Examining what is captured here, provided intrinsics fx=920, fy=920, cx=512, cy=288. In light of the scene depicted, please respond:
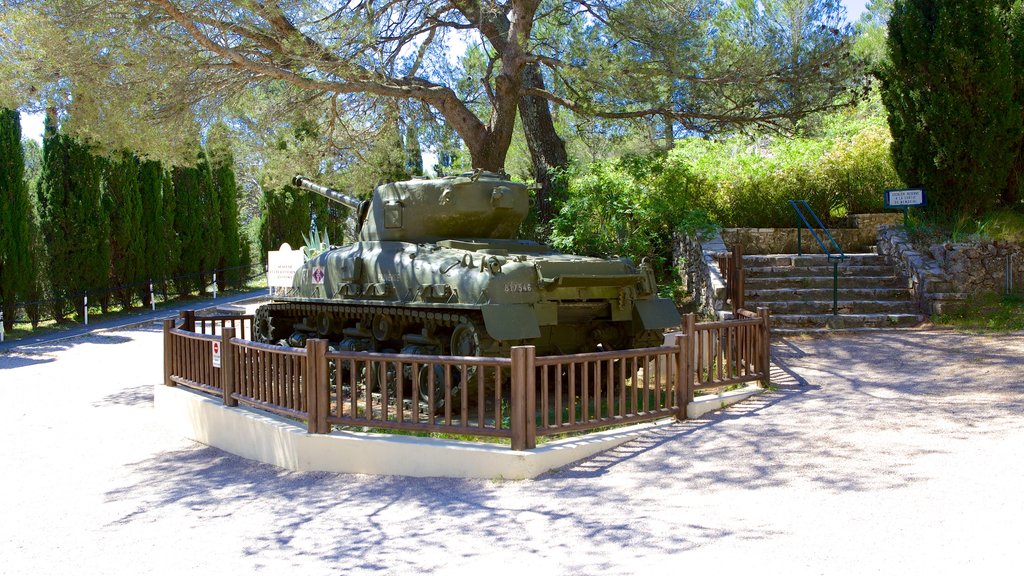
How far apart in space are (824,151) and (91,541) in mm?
15349

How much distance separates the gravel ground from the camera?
4887 mm

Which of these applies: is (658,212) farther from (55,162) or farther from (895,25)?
(55,162)

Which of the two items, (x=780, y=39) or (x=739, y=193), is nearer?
(x=780, y=39)

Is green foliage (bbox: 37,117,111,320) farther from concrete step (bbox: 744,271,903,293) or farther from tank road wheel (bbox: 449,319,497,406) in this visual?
concrete step (bbox: 744,271,903,293)

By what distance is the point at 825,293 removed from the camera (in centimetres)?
1402

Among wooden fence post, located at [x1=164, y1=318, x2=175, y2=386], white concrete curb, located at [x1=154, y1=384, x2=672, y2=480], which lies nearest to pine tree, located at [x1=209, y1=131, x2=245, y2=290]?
wooden fence post, located at [x1=164, y1=318, x2=175, y2=386]

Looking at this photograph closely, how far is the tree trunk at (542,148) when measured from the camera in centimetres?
1705

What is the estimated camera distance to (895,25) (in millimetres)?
14945

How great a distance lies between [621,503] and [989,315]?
944cm

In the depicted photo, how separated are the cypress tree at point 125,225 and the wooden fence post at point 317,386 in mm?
16911

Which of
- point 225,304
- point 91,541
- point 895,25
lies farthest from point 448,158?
point 91,541

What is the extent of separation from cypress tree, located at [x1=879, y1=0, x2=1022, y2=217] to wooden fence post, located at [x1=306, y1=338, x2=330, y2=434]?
11.2 m

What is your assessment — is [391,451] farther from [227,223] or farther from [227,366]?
[227,223]

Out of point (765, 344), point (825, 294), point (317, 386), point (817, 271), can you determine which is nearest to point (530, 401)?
point (317, 386)
